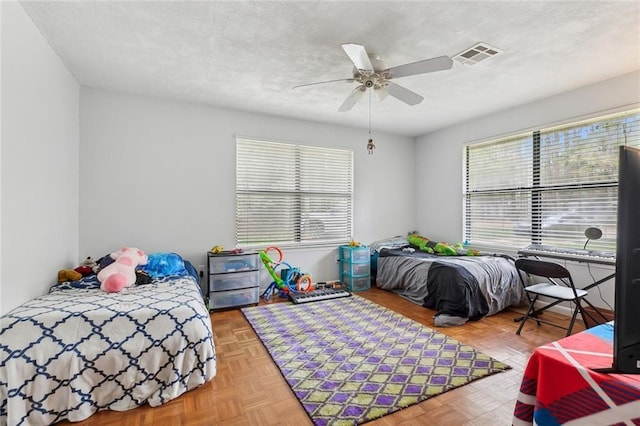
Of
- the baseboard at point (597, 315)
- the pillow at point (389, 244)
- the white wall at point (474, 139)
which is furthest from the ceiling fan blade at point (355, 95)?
the baseboard at point (597, 315)

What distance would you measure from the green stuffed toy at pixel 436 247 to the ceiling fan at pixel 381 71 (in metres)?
2.36

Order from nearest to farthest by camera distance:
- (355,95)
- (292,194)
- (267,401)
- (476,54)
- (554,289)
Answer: (267,401) < (476,54) < (355,95) < (554,289) < (292,194)

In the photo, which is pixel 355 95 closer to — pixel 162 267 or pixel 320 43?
pixel 320 43

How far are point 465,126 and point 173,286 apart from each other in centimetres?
459

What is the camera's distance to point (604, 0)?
1.98 meters

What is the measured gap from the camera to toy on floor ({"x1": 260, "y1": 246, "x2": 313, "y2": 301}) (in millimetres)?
4070

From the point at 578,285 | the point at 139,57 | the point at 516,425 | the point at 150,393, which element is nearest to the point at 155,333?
the point at 150,393

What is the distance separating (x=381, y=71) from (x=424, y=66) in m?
0.38

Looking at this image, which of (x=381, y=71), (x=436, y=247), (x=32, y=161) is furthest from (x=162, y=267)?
(x=436, y=247)

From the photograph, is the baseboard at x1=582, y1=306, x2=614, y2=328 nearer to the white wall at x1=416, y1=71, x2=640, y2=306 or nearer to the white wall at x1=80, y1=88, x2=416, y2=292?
the white wall at x1=416, y1=71, x2=640, y2=306

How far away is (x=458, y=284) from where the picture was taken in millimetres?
3279

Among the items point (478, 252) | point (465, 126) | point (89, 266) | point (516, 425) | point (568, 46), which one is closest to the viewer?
point (516, 425)

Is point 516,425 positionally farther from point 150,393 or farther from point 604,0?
point 604,0

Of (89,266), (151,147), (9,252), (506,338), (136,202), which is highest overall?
(151,147)
